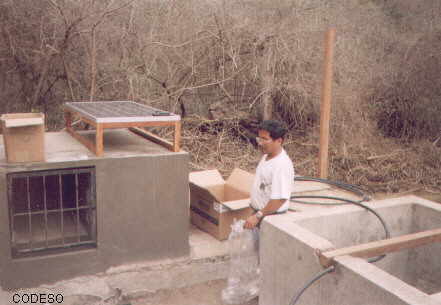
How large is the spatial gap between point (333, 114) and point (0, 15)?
625cm

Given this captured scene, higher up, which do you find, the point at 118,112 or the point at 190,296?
the point at 118,112

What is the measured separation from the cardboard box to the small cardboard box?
77.3 inches

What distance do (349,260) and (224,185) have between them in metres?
3.15

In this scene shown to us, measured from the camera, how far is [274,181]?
3.92 meters

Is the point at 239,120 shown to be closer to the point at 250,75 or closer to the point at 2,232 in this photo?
the point at 250,75

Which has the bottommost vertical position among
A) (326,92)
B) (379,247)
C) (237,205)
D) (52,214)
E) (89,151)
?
(52,214)

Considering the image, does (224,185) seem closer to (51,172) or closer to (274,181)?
(274,181)

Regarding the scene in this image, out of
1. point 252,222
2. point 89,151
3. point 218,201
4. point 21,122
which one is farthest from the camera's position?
Answer: point 218,201

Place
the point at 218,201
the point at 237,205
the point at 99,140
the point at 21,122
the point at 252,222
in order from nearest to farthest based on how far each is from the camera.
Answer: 1. the point at 21,122
2. the point at 252,222
3. the point at 99,140
4. the point at 237,205
5. the point at 218,201

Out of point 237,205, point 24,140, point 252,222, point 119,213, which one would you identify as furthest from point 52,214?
point 252,222

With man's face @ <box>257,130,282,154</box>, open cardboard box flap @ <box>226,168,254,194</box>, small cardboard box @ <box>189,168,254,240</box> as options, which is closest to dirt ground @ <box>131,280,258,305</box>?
small cardboard box @ <box>189,168,254,240</box>

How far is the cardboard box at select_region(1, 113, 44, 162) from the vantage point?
3961 millimetres

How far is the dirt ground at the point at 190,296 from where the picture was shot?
458 centimetres

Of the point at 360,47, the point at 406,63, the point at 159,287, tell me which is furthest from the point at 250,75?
the point at 159,287
